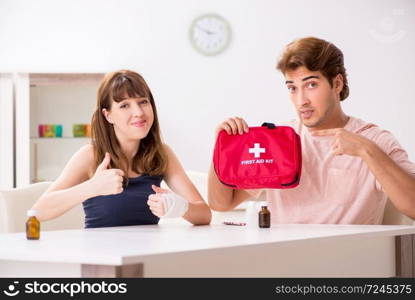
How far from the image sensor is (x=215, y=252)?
1520 mm

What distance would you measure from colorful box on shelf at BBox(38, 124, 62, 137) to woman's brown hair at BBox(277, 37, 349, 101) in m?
3.36

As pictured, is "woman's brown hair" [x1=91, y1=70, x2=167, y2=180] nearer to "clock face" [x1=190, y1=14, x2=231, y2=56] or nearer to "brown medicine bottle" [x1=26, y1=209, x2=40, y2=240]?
"brown medicine bottle" [x1=26, y1=209, x2=40, y2=240]

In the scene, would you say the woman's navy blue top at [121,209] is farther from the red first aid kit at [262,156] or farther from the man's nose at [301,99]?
the man's nose at [301,99]

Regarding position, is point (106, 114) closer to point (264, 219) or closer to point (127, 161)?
point (127, 161)

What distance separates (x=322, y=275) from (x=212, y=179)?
2.36 ft

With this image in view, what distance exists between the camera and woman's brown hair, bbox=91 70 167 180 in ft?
8.18

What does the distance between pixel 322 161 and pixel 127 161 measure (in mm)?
686

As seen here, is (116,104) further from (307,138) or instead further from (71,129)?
(71,129)

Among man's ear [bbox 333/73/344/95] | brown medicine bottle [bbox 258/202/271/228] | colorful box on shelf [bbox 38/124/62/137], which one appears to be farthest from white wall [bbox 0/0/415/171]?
brown medicine bottle [bbox 258/202/271/228]

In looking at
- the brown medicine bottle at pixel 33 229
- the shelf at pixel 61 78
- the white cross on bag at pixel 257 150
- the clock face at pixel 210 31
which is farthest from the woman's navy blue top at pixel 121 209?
the clock face at pixel 210 31

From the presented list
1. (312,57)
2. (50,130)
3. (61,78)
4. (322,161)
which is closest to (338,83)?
(312,57)

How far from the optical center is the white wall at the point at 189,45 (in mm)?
5680

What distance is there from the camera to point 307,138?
250 centimetres

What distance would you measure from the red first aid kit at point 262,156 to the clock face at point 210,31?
346cm
